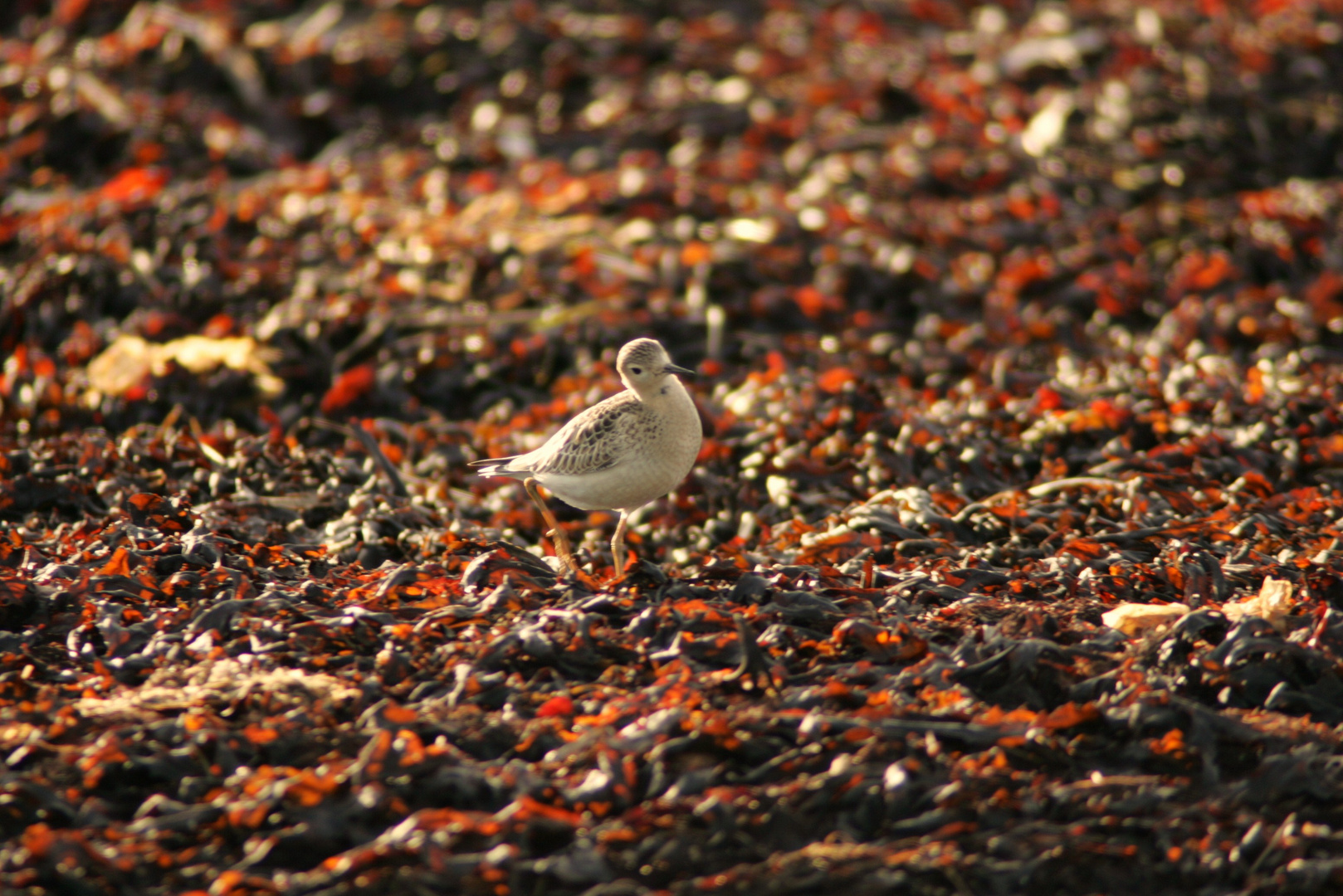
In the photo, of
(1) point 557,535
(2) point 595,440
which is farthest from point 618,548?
(2) point 595,440

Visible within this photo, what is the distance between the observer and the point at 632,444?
11.6ft

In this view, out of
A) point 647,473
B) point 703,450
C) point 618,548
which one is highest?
point 647,473

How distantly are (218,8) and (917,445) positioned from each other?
692 centimetres

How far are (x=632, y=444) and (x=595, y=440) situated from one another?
146 millimetres

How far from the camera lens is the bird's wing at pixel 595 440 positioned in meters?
3.57

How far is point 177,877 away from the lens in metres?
2.31

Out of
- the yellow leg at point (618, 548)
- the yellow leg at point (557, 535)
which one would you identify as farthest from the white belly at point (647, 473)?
the yellow leg at point (557, 535)

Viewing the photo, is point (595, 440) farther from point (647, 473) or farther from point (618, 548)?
point (618, 548)

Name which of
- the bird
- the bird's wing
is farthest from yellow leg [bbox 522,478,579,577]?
the bird's wing

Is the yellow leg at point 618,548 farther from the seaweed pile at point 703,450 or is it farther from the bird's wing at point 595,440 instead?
the bird's wing at point 595,440

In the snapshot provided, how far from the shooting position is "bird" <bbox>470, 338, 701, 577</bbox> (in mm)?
3529

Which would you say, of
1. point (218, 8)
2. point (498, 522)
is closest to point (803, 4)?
point (218, 8)

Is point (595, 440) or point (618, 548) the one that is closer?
point (595, 440)

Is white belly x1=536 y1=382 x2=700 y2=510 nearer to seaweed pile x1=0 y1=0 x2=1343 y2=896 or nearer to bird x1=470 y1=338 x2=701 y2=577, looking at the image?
bird x1=470 y1=338 x2=701 y2=577
